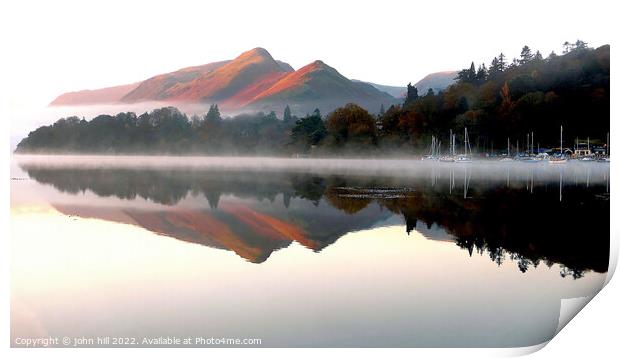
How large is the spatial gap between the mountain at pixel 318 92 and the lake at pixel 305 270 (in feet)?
6.97

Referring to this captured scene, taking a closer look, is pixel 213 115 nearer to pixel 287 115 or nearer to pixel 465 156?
pixel 287 115

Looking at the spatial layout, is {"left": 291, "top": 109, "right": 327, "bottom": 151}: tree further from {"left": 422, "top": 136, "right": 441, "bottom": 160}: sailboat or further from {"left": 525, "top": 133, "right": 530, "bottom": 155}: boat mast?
{"left": 422, "top": 136, "right": 441, "bottom": 160}: sailboat

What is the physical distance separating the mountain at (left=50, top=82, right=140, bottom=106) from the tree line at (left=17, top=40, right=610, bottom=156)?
0.71 metres

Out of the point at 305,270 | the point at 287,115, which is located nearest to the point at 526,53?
the point at 287,115

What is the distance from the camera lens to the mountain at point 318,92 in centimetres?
1075

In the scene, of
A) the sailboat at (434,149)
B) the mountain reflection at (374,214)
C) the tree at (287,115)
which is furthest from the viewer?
the sailboat at (434,149)

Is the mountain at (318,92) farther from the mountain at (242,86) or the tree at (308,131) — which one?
the tree at (308,131)

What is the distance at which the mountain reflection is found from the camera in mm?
7961

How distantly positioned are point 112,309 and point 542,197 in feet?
35.7

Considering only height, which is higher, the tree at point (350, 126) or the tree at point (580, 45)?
the tree at point (580, 45)

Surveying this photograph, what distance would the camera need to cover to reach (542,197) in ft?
45.9

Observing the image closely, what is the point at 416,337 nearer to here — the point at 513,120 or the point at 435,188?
the point at 435,188

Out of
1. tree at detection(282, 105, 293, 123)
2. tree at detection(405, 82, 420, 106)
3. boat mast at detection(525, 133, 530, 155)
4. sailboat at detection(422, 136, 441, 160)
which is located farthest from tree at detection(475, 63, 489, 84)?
tree at detection(282, 105, 293, 123)

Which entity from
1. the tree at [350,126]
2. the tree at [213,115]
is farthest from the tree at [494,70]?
the tree at [213,115]
